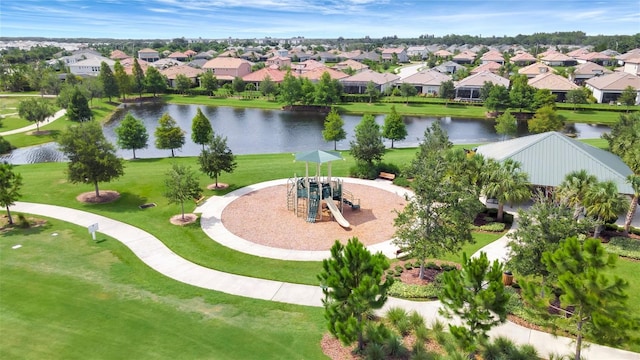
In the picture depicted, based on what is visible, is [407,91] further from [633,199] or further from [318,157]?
[633,199]

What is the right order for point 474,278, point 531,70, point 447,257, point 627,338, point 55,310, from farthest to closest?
1. point 531,70
2. point 447,257
3. point 55,310
4. point 474,278
5. point 627,338

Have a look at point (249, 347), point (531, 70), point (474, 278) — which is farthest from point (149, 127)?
point (531, 70)

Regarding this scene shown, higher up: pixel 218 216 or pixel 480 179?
pixel 480 179

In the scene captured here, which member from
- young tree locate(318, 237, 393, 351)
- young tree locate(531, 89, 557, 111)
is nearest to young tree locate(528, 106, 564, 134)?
young tree locate(531, 89, 557, 111)

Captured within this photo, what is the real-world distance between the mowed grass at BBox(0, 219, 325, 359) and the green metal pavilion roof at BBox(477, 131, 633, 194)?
22.1 m

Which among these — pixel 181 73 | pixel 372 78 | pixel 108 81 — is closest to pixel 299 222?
pixel 108 81

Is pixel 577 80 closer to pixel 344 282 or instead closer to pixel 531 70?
pixel 531 70

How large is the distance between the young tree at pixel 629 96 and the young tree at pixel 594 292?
84345 mm

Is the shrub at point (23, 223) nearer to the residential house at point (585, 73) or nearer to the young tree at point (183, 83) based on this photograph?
→ the young tree at point (183, 83)

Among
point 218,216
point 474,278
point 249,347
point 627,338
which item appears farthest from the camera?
point 218,216

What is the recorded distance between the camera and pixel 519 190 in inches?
1135

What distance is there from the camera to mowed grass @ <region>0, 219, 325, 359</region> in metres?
16.5

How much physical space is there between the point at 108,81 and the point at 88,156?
218 feet

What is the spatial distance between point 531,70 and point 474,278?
116776 mm
